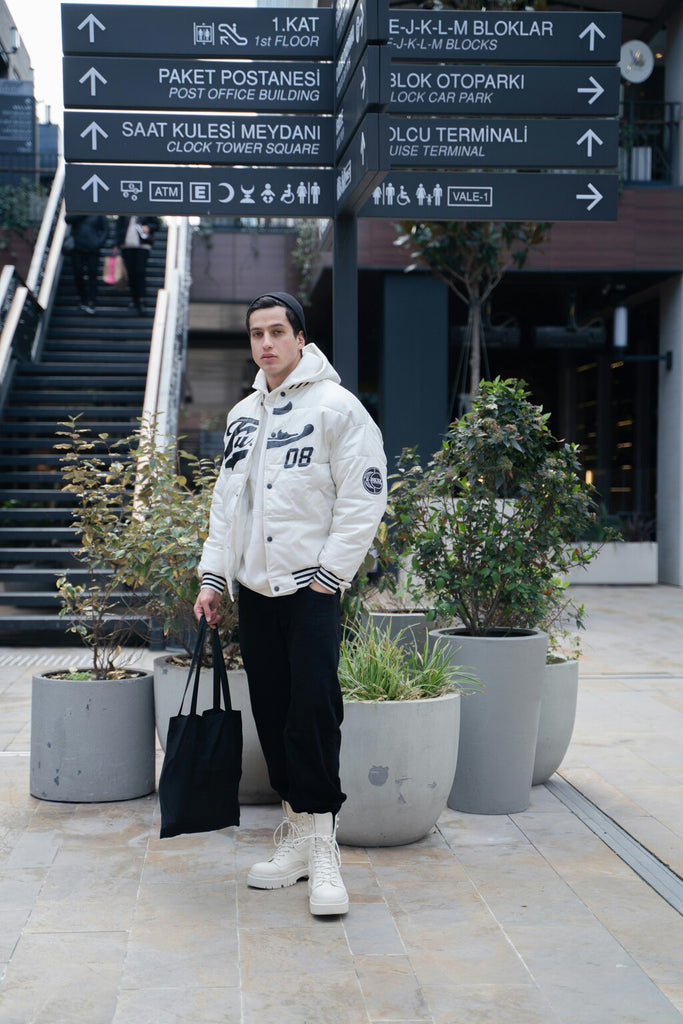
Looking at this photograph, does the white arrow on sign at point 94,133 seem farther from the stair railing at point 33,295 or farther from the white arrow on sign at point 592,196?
the stair railing at point 33,295

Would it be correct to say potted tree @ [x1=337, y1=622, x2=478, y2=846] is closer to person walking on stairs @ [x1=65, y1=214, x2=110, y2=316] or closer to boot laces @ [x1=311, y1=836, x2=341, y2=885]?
boot laces @ [x1=311, y1=836, x2=341, y2=885]

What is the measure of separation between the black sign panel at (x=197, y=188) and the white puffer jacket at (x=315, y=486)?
1868 millimetres

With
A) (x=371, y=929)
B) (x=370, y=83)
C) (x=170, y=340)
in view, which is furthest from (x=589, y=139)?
(x=170, y=340)

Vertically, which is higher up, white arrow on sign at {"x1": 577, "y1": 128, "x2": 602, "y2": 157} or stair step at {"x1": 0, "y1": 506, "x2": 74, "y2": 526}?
white arrow on sign at {"x1": 577, "y1": 128, "x2": 602, "y2": 157}

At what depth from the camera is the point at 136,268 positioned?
1405cm

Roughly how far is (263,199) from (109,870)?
3136 millimetres

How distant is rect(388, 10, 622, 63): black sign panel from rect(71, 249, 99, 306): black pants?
29.3ft

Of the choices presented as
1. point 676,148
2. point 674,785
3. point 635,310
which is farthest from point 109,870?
point 635,310

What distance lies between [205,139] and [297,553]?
2640mm

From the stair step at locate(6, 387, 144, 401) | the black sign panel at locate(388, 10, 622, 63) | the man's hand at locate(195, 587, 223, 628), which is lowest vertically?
the man's hand at locate(195, 587, 223, 628)

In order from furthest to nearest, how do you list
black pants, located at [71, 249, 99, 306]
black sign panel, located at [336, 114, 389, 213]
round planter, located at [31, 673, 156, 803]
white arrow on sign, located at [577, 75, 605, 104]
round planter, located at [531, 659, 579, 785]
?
black pants, located at [71, 249, 99, 306]
white arrow on sign, located at [577, 75, 605, 104]
round planter, located at [531, 659, 579, 785]
round planter, located at [31, 673, 156, 803]
black sign panel, located at [336, 114, 389, 213]

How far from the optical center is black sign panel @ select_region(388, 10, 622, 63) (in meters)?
5.28

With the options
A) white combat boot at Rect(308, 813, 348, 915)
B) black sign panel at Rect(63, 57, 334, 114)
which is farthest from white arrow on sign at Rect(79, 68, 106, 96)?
white combat boot at Rect(308, 813, 348, 915)

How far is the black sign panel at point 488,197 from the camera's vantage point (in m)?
5.33
